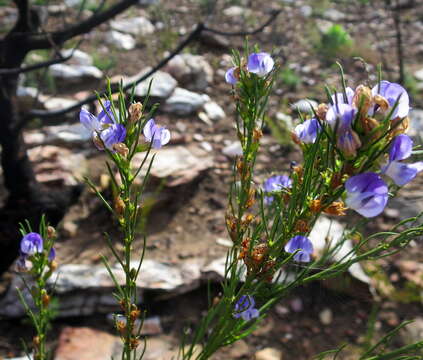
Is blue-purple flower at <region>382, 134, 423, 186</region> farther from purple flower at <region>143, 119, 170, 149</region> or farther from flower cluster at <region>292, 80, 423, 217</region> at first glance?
purple flower at <region>143, 119, 170, 149</region>

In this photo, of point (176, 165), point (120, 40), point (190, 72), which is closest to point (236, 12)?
point (120, 40)

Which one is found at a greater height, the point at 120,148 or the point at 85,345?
the point at 120,148

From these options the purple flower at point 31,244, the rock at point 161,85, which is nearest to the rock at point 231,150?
the rock at point 161,85

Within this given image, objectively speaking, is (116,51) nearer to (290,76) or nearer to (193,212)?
(290,76)

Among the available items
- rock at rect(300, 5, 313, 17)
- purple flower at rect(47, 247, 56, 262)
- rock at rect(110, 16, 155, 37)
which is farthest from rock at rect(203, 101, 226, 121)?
purple flower at rect(47, 247, 56, 262)

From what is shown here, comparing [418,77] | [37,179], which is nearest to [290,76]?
[418,77]

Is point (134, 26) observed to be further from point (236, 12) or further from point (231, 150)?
point (231, 150)

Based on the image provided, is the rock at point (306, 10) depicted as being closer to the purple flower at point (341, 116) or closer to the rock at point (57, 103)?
the rock at point (57, 103)
